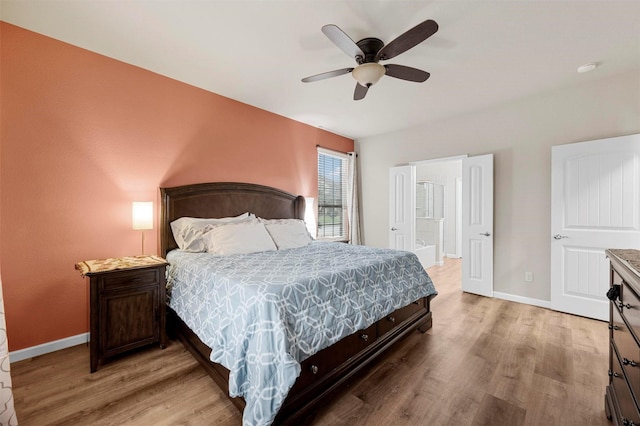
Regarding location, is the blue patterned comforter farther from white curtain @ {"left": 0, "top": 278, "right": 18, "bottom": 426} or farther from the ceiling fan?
the ceiling fan

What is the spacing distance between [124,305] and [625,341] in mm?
3198

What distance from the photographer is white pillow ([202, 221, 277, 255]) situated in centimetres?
267

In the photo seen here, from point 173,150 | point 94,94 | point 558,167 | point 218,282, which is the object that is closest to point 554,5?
point 558,167

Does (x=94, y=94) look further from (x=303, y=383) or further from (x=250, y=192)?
(x=303, y=383)

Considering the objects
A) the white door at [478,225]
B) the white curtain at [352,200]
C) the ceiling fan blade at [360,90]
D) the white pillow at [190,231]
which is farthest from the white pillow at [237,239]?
the white door at [478,225]

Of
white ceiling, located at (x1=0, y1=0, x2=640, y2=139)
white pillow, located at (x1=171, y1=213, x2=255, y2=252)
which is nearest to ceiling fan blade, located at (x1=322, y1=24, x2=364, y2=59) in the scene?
white ceiling, located at (x1=0, y1=0, x2=640, y2=139)

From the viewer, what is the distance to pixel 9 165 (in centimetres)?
215

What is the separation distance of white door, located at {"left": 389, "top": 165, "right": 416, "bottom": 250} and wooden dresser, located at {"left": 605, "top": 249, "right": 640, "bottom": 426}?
3307 mm

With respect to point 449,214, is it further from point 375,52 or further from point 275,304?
point 275,304

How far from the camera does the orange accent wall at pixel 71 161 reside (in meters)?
2.18

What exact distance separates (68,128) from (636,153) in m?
5.69

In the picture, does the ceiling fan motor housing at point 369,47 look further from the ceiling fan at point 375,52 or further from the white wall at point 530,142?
the white wall at point 530,142

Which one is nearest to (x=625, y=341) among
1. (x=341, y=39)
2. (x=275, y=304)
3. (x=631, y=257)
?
(x=631, y=257)

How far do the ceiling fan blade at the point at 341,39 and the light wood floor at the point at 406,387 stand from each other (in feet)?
8.19
